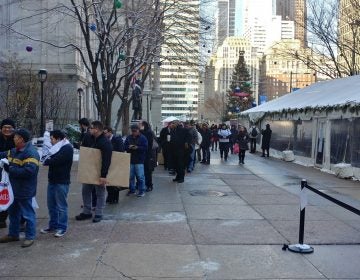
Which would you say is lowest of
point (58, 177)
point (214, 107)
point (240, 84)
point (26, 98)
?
point (58, 177)

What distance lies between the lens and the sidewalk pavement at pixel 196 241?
19.3 feet

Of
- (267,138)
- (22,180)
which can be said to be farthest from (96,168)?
(267,138)

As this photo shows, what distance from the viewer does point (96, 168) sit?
328 inches

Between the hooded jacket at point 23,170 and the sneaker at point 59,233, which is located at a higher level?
the hooded jacket at point 23,170

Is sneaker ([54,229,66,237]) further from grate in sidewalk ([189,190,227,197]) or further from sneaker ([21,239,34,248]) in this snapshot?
grate in sidewalk ([189,190,227,197])

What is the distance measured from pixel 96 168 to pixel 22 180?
162cm

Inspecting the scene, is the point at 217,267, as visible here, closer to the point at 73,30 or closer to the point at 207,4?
the point at 207,4

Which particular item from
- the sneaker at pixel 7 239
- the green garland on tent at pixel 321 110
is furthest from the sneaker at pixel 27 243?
the green garland on tent at pixel 321 110

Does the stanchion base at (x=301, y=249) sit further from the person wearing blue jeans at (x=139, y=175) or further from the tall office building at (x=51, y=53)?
the tall office building at (x=51, y=53)

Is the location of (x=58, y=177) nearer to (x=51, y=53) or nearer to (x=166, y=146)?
(x=166, y=146)

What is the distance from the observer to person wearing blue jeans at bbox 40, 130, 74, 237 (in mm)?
7441

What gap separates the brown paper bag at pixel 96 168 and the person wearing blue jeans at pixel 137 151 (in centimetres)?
227

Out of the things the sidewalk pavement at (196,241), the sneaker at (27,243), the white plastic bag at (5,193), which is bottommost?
the sidewalk pavement at (196,241)

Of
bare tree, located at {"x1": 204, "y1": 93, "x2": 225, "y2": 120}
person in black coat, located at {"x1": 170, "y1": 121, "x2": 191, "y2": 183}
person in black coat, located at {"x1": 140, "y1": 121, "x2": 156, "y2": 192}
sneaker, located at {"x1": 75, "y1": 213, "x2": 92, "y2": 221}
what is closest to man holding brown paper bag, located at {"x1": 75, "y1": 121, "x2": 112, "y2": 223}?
sneaker, located at {"x1": 75, "y1": 213, "x2": 92, "y2": 221}
